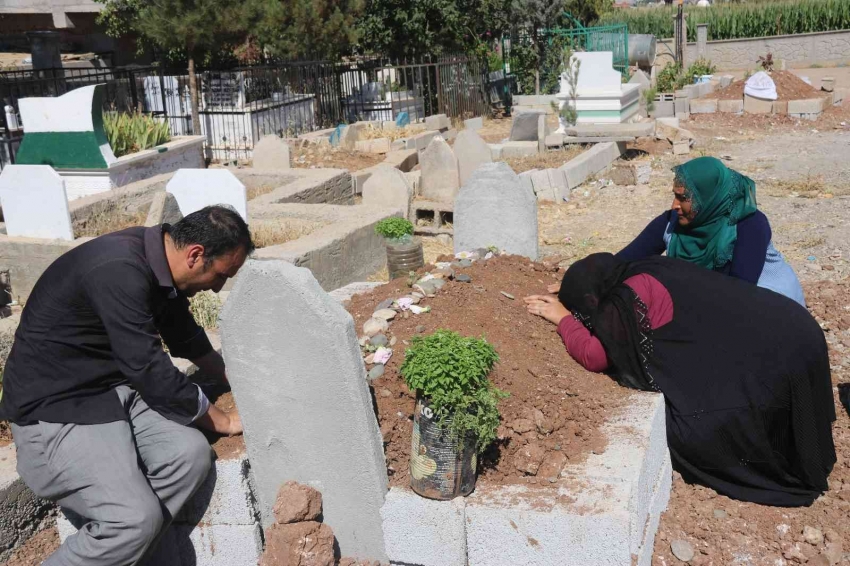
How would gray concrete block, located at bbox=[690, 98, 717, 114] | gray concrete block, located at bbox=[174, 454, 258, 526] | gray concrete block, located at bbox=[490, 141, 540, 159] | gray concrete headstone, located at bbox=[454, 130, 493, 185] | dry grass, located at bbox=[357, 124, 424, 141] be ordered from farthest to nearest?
1. gray concrete block, located at bbox=[690, 98, 717, 114]
2. dry grass, located at bbox=[357, 124, 424, 141]
3. gray concrete block, located at bbox=[490, 141, 540, 159]
4. gray concrete headstone, located at bbox=[454, 130, 493, 185]
5. gray concrete block, located at bbox=[174, 454, 258, 526]

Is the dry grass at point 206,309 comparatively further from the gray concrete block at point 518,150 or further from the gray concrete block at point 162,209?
the gray concrete block at point 518,150

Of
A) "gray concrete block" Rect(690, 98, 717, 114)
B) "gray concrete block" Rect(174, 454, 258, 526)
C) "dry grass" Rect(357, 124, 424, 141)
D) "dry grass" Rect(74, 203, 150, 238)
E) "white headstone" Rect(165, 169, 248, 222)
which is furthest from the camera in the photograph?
"gray concrete block" Rect(690, 98, 717, 114)

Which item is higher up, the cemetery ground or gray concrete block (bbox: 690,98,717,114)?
gray concrete block (bbox: 690,98,717,114)

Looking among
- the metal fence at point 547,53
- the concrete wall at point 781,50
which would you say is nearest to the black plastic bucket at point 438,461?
the metal fence at point 547,53

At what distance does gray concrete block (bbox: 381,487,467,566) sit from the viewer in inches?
119

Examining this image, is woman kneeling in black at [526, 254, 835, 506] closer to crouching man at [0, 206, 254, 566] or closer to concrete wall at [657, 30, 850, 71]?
crouching man at [0, 206, 254, 566]

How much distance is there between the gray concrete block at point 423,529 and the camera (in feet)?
9.88

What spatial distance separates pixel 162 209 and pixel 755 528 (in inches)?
212

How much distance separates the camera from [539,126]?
13.2 meters

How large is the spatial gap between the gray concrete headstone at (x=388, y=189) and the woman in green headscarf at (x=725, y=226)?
4.33 metres

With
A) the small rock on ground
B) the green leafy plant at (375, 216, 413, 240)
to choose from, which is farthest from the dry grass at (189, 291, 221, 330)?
the small rock on ground

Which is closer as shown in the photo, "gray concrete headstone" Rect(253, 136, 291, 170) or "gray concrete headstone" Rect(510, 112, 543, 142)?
"gray concrete headstone" Rect(253, 136, 291, 170)

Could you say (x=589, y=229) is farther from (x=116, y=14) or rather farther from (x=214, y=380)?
(x=116, y=14)

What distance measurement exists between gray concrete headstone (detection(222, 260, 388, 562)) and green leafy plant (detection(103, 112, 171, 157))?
8.45m
